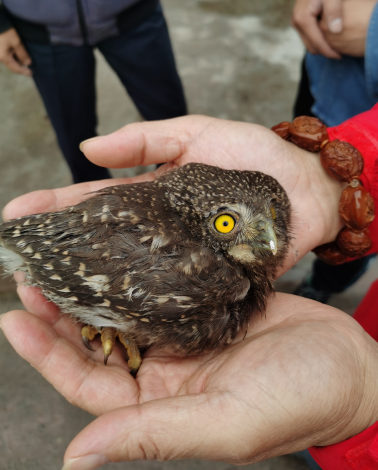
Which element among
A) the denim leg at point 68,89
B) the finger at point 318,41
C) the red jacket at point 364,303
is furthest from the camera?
the denim leg at point 68,89

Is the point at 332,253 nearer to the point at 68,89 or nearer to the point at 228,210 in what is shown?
the point at 228,210

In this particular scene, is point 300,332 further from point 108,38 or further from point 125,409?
point 108,38

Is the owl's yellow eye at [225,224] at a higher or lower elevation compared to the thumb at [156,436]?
higher

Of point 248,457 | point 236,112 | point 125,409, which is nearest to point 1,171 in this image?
point 236,112

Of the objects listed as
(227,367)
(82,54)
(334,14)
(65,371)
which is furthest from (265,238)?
(82,54)

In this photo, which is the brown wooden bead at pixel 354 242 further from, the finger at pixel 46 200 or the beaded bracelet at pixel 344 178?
the finger at pixel 46 200

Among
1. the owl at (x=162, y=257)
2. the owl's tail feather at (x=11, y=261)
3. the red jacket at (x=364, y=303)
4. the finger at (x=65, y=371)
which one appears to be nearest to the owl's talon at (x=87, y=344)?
the owl at (x=162, y=257)

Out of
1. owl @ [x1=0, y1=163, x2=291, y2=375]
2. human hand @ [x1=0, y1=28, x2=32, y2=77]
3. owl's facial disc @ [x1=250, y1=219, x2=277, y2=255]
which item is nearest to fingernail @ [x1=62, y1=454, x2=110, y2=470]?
owl @ [x1=0, y1=163, x2=291, y2=375]
